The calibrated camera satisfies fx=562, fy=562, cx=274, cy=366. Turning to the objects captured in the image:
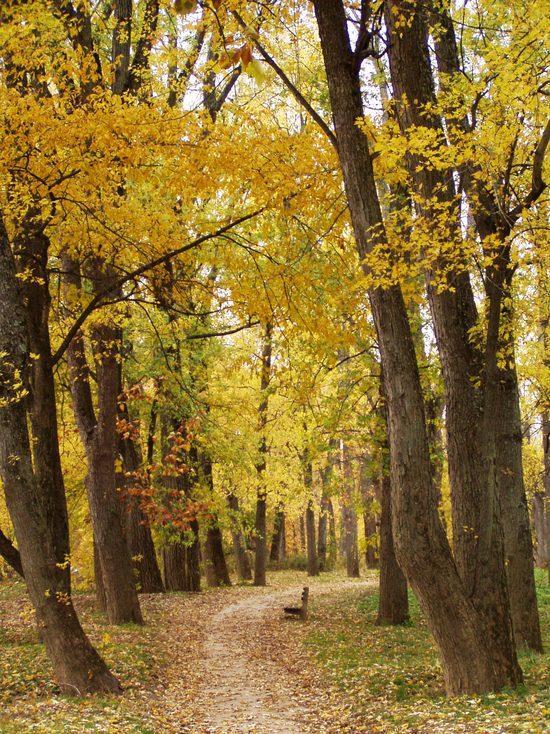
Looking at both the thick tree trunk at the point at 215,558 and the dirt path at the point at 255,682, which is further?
the thick tree trunk at the point at 215,558

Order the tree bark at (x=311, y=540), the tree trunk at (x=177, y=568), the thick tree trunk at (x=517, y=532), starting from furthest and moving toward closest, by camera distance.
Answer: the tree bark at (x=311, y=540)
the tree trunk at (x=177, y=568)
the thick tree trunk at (x=517, y=532)

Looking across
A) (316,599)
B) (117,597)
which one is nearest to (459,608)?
(117,597)

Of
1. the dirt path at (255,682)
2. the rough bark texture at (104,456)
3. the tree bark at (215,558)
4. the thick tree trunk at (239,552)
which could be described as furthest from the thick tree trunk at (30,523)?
the thick tree trunk at (239,552)

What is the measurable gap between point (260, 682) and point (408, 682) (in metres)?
2.23

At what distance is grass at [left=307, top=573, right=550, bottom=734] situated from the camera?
174 inches

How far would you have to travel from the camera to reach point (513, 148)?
16.7 feet

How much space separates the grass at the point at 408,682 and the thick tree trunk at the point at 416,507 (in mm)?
287

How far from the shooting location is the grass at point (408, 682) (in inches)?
174

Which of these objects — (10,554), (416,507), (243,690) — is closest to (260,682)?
(243,690)

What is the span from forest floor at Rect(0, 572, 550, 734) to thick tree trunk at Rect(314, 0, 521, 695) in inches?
11.5

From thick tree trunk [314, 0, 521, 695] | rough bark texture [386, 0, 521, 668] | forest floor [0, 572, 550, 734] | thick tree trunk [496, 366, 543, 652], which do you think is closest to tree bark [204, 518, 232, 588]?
forest floor [0, 572, 550, 734]

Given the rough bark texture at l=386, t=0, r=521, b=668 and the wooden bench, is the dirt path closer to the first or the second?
the wooden bench

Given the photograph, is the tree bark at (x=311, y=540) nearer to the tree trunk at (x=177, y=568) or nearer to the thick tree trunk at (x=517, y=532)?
the tree trunk at (x=177, y=568)

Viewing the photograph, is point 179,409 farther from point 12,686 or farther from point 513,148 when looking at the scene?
point 513,148
